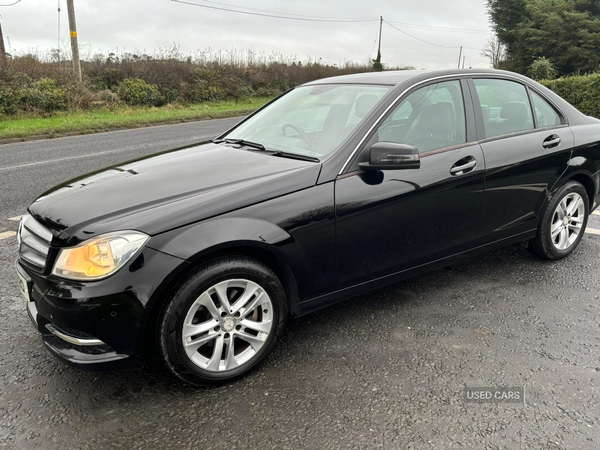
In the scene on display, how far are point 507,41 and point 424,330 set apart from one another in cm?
4939

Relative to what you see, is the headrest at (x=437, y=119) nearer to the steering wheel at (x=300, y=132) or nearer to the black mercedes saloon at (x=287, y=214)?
the black mercedes saloon at (x=287, y=214)

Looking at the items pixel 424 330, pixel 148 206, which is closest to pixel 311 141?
pixel 148 206

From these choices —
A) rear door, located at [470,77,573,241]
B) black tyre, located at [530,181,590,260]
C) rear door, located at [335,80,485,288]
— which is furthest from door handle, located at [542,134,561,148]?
rear door, located at [335,80,485,288]

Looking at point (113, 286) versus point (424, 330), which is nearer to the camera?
point (113, 286)

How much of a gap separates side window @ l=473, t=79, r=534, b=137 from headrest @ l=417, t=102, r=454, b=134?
0.32 m

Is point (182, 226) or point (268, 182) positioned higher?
point (268, 182)

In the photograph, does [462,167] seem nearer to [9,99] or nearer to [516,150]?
[516,150]

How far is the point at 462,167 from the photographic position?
10.5ft

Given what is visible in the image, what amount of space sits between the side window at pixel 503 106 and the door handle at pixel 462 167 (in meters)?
0.34

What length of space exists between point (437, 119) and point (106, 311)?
2368 mm

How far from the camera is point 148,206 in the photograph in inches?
93.9

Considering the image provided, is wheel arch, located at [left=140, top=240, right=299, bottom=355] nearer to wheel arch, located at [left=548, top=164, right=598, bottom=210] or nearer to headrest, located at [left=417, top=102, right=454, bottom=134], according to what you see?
headrest, located at [left=417, top=102, right=454, bottom=134]

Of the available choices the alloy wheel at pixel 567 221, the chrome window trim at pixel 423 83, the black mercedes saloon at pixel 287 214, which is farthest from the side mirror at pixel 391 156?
the alloy wheel at pixel 567 221

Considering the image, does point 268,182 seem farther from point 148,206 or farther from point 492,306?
point 492,306
